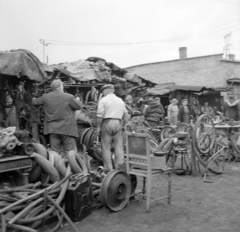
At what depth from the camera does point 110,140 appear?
19.4 feet

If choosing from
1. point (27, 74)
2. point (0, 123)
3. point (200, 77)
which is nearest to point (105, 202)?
point (27, 74)

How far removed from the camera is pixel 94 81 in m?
11.4

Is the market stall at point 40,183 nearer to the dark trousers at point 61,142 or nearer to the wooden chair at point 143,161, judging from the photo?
the wooden chair at point 143,161

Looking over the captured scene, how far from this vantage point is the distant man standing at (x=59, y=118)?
17.4ft

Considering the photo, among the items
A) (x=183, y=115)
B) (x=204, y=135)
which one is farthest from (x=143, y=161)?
(x=183, y=115)

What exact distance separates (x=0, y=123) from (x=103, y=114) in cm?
303

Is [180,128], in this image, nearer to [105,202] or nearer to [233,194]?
[233,194]

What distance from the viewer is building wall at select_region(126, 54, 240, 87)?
22.5 metres

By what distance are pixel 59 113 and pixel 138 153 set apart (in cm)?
179

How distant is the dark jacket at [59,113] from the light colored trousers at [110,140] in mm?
674

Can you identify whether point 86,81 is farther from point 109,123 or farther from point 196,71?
point 196,71

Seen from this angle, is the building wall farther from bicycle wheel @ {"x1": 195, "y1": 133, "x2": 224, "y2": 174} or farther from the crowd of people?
the crowd of people

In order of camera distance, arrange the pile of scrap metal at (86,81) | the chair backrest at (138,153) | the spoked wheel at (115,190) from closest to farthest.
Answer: the spoked wheel at (115,190) → the chair backrest at (138,153) → the pile of scrap metal at (86,81)

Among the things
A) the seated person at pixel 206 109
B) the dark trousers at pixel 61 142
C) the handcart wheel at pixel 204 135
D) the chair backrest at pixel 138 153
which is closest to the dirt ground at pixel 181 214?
the chair backrest at pixel 138 153
